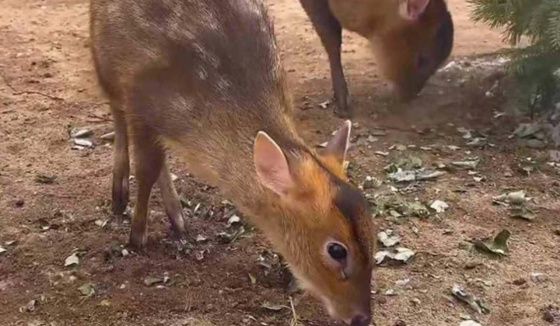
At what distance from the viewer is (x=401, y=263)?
431 centimetres

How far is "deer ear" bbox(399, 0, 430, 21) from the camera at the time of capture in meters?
5.79

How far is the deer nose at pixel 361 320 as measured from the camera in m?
3.45

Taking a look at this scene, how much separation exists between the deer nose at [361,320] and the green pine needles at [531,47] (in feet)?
8.31

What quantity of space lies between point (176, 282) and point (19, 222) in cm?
92

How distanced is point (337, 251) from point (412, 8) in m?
2.76

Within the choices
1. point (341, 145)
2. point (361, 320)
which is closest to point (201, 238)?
point (341, 145)

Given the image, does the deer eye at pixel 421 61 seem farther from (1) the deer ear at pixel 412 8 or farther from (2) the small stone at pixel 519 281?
(2) the small stone at pixel 519 281

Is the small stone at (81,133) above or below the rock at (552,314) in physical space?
below

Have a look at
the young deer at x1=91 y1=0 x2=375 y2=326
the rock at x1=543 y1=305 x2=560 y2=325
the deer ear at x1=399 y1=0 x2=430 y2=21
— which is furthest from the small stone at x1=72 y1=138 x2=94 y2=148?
the rock at x1=543 y1=305 x2=560 y2=325

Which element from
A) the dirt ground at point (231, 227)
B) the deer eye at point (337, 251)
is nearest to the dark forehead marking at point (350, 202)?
the deer eye at point (337, 251)

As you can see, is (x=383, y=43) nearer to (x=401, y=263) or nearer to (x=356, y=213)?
(x=401, y=263)

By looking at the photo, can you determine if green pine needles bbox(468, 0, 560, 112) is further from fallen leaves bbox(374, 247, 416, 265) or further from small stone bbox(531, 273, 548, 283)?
fallen leaves bbox(374, 247, 416, 265)

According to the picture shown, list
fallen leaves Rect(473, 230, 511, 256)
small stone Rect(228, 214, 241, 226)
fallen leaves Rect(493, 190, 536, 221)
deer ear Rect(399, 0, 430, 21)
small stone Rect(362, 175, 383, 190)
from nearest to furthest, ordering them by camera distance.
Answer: fallen leaves Rect(473, 230, 511, 256) < small stone Rect(228, 214, 241, 226) < fallen leaves Rect(493, 190, 536, 221) < small stone Rect(362, 175, 383, 190) < deer ear Rect(399, 0, 430, 21)

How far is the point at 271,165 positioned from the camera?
357 centimetres
